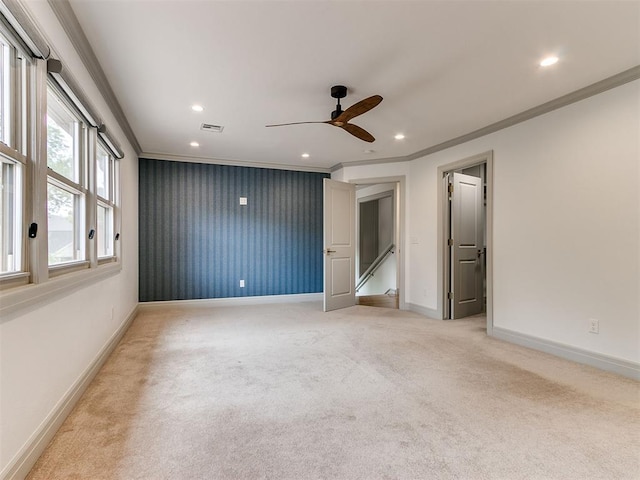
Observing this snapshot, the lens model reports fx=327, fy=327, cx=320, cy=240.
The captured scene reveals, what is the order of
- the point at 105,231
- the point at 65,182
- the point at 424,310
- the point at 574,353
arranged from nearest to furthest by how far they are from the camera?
the point at 65,182 → the point at 574,353 → the point at 105,231 → the point at 424,310

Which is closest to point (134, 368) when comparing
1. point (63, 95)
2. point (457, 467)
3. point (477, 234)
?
point (63, 95)

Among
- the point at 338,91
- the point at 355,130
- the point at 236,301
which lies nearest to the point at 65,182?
the point at 338,91

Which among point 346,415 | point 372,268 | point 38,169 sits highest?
point 38,169

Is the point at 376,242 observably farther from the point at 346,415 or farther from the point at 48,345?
the point at 48,345

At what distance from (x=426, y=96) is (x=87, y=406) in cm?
352

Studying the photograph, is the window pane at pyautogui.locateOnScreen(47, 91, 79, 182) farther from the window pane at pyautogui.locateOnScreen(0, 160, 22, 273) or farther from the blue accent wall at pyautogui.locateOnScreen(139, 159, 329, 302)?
the blue accent wall at pyautogui.locateOnScreen(139, 159, 329, 302)

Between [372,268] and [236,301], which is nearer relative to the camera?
[236,301]

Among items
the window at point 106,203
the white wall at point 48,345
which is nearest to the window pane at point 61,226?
the white wall at point 48,345

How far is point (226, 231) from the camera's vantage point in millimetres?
5449

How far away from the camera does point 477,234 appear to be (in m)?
4.80

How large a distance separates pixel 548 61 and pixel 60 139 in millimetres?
3500

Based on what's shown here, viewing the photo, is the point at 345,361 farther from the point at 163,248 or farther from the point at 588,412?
the point at 163,248

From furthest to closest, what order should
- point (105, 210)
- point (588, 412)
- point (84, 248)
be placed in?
point (105, 210) < point (84, 248) < point (588, 412)

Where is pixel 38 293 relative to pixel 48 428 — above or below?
above
